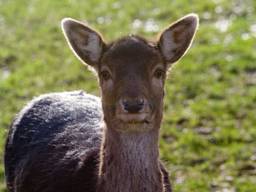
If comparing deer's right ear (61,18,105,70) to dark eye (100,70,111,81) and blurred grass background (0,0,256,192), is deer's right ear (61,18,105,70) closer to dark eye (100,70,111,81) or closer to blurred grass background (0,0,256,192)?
dark eye (100,70,111,81)

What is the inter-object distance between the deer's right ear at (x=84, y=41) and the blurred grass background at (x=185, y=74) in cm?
306

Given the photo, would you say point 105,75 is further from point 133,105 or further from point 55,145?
point 55,145

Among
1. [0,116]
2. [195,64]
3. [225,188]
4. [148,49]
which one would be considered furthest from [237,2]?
[148,49]

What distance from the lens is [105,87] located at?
6.49 meters

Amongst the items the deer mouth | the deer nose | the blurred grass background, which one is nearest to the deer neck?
the deer mouth

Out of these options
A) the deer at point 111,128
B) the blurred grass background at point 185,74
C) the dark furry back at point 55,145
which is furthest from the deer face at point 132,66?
the blurred grass background at point 185,74

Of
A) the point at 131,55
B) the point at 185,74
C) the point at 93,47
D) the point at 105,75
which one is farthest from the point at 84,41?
the point at 185,74

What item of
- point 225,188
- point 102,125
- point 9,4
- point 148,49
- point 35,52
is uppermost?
point 9,4

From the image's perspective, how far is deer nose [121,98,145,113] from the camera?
6.07 m

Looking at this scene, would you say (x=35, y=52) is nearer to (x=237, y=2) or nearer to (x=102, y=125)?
(x=237, y=2)

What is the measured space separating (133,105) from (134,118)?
0.11m

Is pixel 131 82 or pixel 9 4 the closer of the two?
pixel 131 82

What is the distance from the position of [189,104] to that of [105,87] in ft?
18.1

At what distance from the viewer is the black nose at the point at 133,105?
19.9 ft
